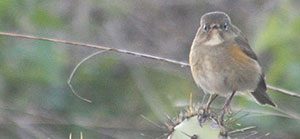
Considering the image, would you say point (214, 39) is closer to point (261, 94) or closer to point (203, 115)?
point (261, 94)

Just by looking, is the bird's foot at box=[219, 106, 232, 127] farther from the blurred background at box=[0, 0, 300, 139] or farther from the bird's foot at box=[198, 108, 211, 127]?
the blurred background at box=[0, 0, 300, 139]

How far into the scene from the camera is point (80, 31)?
1023cm

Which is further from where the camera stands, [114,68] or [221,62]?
[114,68]

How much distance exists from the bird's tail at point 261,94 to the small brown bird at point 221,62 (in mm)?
36

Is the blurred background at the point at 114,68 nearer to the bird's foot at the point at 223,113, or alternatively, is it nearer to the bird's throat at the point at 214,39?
the bird's throat at the point at 214,39

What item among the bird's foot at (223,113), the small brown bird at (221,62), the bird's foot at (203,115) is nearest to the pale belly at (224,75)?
the small brown bird at (221,62)

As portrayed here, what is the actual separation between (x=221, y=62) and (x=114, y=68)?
485cm

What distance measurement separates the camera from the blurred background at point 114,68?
28.5 ft

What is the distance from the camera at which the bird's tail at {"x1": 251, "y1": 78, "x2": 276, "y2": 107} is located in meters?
5.84

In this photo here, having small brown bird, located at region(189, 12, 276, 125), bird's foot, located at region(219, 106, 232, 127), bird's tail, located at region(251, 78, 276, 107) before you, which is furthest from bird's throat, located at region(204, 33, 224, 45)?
bird's foot, located at region(219, 106, 232, 127)

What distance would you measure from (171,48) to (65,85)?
2062mm

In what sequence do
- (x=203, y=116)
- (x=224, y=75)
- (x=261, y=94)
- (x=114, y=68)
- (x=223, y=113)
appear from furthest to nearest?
(x=114, y=68) < (x=261, y=94) < (x=224, y=75) < (x=223, y=113) < (x=203, y=116)

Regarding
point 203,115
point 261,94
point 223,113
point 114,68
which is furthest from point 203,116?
point 114,68

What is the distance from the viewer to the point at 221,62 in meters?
5.66
